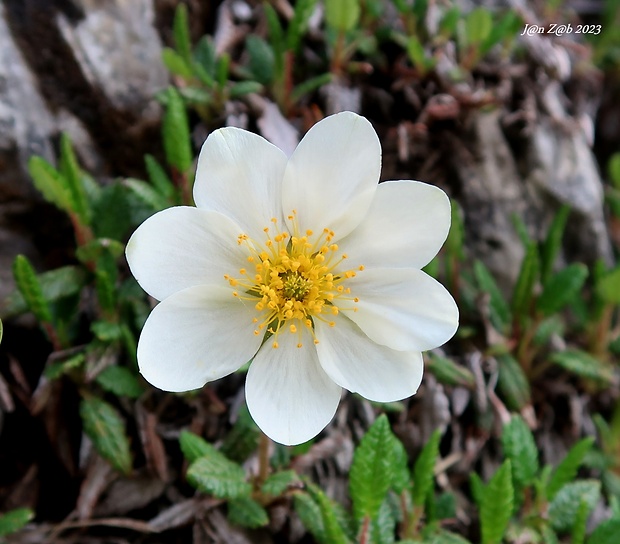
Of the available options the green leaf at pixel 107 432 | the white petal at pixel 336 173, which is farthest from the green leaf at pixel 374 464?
the green leaf at pixel 107 432

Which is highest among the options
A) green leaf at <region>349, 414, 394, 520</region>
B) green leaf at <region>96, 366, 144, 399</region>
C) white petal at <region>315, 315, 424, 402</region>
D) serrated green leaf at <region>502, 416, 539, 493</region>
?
white petal at <region>315, 315, 424, 402</region>

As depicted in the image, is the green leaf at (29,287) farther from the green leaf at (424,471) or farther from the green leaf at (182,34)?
the green leaf at (424,471)

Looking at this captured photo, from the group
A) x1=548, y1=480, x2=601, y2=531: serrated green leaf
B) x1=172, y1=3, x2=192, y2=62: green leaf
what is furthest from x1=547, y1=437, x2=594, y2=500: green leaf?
x1=172, y1=3, x2=192, y2=62: green leaf

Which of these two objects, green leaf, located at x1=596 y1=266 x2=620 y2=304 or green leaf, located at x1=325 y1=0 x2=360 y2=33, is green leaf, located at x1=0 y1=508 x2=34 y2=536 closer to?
green leaf, located at x1=325 y1=0 x2=360 y2=33

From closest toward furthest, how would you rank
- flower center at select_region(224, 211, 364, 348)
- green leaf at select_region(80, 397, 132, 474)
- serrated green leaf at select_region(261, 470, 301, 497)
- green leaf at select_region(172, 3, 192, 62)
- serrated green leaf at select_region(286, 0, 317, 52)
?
flower center at select_region(224, 211, 364, 348) < serrated green leaf at select_region(261, 470, 301, 497) < green leaf at select_region(80, 397, 132, 474) < green leaf at select_region(172, 3, 192, 62) < serrated green leaf at select_region(286, 0, 317, 52)

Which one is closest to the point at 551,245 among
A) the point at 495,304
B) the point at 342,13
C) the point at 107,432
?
the point at 495,304

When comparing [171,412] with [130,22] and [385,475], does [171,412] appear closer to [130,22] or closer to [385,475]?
[385,475]

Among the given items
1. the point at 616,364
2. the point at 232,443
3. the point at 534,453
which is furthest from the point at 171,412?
the point at 616,364

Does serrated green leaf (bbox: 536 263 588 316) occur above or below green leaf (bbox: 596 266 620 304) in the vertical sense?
above

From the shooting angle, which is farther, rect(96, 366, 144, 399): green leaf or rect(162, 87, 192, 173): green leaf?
rect(162, 87, 192, 173): green leaf
